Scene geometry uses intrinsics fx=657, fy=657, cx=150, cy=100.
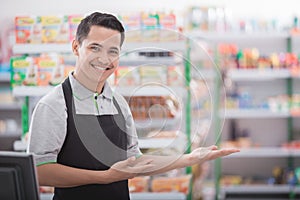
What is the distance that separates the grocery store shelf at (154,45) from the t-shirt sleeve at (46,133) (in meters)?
0.37

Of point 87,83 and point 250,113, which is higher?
point 87,83

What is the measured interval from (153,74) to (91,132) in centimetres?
67

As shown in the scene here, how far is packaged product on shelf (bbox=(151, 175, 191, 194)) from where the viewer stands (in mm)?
3666

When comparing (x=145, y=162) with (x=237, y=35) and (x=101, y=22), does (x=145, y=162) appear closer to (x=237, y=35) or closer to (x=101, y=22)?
(x=101, y=22)

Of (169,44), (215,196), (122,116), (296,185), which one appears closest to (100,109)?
(122,116)

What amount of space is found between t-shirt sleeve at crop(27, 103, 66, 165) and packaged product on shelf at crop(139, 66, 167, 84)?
0.48 meters

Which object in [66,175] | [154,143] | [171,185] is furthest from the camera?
[171,185]

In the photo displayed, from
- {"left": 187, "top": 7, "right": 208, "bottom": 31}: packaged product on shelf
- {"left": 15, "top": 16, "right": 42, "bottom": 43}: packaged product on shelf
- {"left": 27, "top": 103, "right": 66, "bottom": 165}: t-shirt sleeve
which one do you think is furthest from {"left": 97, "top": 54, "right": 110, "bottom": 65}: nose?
{"left": 187, "top": 7, "right": 208, "bottom": 31}: packaged product on shelf

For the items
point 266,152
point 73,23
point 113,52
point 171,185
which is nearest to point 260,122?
point 266,152

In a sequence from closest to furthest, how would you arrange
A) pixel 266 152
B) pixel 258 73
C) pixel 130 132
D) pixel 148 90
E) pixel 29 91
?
pixel 130 132 → pixel 148 90 → pixel 29 91 → pixel 258 73 → pixel 266 152

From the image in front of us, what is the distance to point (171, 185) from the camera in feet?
12.0

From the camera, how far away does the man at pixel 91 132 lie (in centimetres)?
243

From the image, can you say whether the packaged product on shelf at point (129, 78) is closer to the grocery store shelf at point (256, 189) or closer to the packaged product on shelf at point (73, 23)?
the packaged product on shelf at point (73, 23)

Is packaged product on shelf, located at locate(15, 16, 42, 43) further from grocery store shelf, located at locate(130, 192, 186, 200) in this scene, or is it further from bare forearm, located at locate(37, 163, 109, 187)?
bare forearm, located at locate(37, 163, 109, 187)
